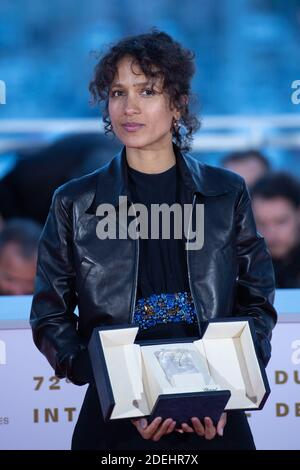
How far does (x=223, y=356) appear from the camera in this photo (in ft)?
6.07

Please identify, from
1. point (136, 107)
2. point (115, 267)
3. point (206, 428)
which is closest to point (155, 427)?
point (206, 428)

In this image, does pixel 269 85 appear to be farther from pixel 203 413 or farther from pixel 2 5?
pixel 203 413

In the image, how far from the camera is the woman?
77.0 inches

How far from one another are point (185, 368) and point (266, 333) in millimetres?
322

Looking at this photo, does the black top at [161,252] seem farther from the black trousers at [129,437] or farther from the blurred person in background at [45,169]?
the blurred person in background at [45,169]

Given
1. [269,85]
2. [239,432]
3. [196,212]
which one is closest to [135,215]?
[196,212]

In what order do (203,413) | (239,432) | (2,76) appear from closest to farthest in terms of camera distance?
1. (203,413)
2. (239,432)
3. (2,76)

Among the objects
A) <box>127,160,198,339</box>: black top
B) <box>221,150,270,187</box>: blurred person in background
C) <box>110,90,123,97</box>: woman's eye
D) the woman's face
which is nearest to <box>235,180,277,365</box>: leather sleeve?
<box>127,160,198,339</box>: black top

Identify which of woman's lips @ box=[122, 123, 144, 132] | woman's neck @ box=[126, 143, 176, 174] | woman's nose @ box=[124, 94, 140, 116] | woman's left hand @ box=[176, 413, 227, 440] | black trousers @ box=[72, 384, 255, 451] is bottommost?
black trousers @ box=[72, 384, 255, 451]

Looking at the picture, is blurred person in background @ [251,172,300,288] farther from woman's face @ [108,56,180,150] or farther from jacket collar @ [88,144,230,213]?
woman's face @ [108,56,180,150]

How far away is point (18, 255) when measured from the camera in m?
3.02

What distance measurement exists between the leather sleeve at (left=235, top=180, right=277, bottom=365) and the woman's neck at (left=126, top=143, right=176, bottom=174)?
8.1 inches

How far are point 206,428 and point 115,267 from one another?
431 mm

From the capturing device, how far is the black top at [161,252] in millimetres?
1974
